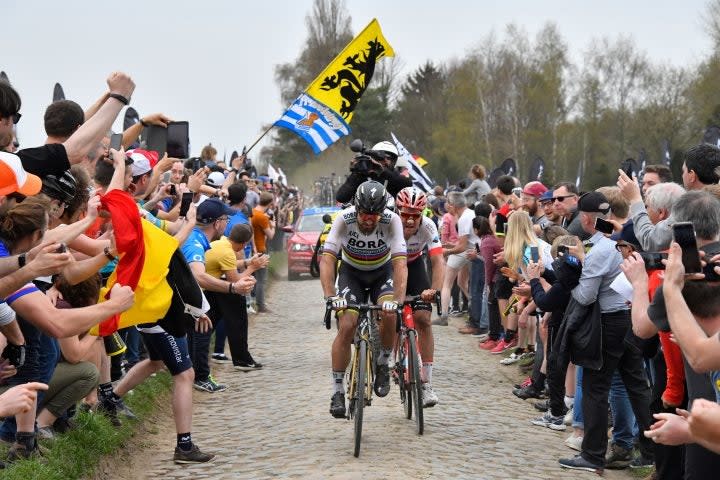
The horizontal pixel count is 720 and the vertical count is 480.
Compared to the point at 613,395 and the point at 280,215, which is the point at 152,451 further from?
the point at 280,215

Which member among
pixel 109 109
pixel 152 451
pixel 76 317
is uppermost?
pixel 109 109

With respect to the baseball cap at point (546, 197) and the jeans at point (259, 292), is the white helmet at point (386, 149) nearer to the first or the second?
the baseball cap at point (546, 197)

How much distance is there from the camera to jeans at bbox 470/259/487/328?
59.4 ft

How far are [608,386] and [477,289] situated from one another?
9.06 meters

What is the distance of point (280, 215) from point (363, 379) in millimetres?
26002

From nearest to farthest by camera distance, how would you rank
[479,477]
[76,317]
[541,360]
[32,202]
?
1. [76,317]
2. [32,202]
3. [479,477]
4. [541,360]

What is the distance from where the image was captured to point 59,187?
687cm

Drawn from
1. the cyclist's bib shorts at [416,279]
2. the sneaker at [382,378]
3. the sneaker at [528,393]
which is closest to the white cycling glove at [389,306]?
the sneaker at [382,378]

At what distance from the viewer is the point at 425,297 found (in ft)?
32.5

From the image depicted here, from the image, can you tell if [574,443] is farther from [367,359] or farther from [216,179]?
[216,179]

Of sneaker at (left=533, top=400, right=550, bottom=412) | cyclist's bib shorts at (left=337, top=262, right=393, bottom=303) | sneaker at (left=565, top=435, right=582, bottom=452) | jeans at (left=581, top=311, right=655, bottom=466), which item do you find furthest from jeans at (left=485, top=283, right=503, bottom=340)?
jeans at (left=581, top=311, right=655, bottom=466)

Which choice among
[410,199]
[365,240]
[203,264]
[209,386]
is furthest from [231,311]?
[365,240]

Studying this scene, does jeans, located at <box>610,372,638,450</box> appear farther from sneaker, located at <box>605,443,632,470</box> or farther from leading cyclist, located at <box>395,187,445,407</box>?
leading cyclist, located at <box>395,187,445,407</box>

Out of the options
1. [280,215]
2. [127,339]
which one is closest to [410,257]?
[127,339]
